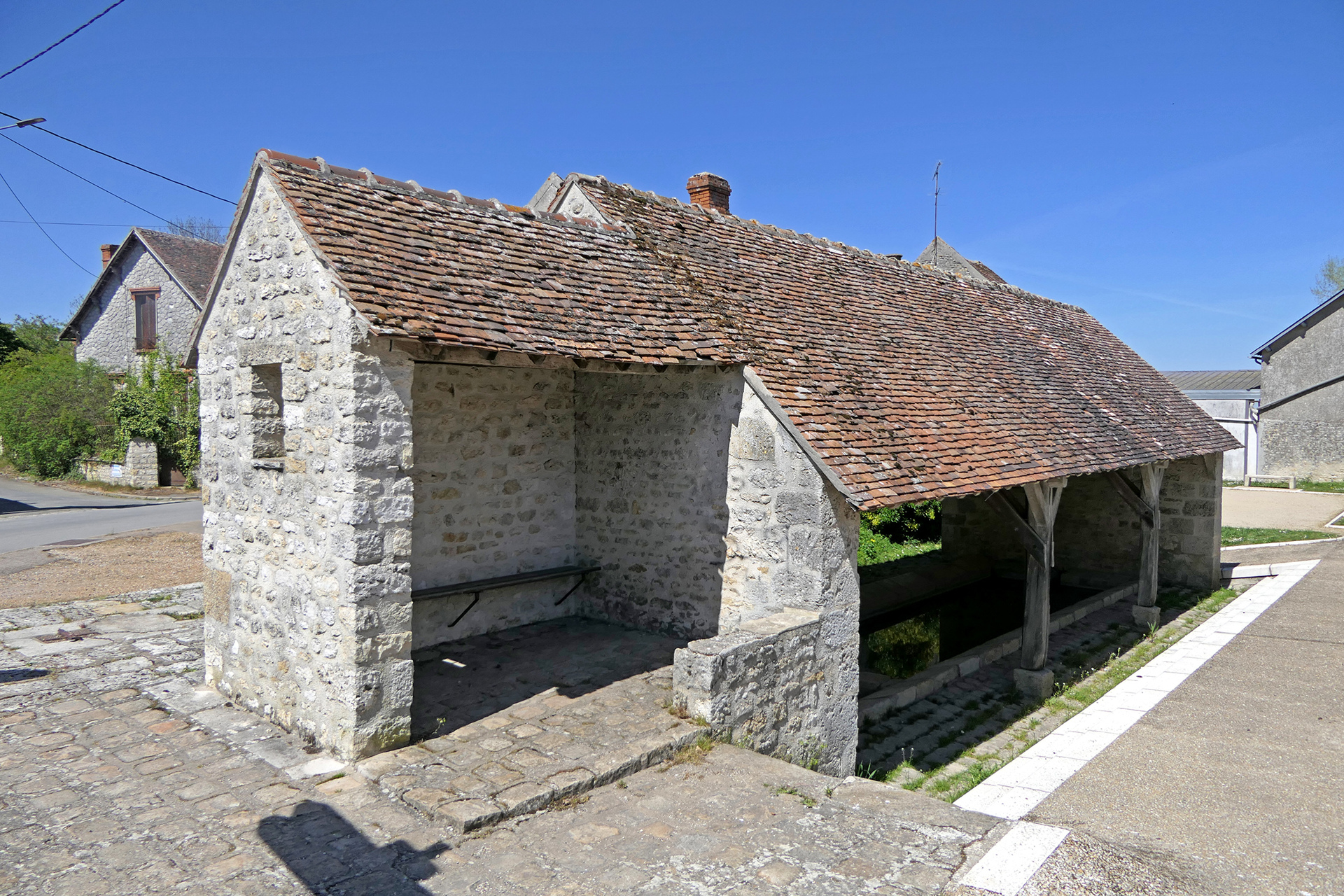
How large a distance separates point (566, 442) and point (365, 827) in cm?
422

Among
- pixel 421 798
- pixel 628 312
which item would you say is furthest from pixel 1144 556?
pixel 421 798

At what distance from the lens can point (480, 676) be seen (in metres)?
6.32

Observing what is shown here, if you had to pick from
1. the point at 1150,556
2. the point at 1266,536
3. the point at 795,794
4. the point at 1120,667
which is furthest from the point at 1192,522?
the point at 795,794

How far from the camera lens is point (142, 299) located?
22406mm

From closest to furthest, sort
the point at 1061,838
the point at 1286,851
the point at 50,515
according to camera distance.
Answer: the point at 1061,838, the point at 1286,851, the point at 50,515

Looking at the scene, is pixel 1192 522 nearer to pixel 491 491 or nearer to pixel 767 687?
pixel 767 687

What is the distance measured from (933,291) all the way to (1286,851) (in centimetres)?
778

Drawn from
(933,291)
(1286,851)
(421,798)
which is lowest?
(1286,851)

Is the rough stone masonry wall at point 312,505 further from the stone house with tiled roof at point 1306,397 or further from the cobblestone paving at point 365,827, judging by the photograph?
the stone house with tiled roof at point 1306,397

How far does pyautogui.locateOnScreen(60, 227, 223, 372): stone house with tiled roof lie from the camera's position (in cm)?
2141

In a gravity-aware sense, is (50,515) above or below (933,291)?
below

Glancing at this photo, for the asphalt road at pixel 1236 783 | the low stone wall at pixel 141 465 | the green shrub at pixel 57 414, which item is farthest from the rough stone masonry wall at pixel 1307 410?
the green shrub at pixel 57 414

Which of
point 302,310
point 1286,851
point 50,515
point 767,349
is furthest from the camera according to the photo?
point 50,515

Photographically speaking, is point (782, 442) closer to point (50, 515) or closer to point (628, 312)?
point (628, 312)
